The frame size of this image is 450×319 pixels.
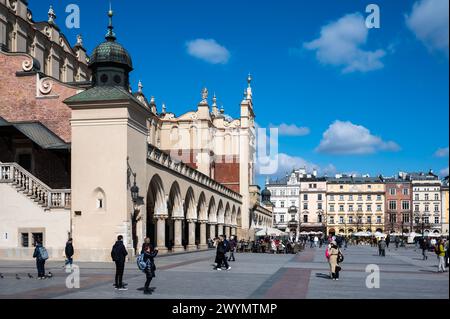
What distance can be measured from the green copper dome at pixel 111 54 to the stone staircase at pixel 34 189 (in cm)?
639

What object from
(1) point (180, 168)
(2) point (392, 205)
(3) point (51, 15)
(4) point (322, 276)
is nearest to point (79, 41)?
(3) point (51, 15)

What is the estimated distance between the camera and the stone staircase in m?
28.6

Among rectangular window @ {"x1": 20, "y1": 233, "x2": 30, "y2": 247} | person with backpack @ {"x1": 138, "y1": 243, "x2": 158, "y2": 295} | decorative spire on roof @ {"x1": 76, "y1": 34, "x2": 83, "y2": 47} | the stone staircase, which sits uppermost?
decorative spire on roof @ {"x1": 76, "y1": 34, "x2": 83, "y2": 47}

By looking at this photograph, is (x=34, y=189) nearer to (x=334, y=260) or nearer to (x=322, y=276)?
(x=322, y=276)

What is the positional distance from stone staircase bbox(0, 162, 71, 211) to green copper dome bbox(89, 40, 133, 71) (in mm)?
6390

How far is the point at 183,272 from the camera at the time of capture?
22.6 metres

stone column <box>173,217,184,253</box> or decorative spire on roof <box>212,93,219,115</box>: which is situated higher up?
decorative spire on roof <box>212,93,219,115</box>

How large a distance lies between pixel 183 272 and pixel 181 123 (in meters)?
49.9

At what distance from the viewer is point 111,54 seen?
30.3 metres

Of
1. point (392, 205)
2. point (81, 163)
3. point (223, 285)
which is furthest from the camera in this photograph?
point (392, 205)

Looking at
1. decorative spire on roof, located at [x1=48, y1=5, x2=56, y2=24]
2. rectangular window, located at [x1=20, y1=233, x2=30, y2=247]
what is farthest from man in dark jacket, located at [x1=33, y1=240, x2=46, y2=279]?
decorative spire on roof, located at [x1=48, y1=5, x2=56, y2=24]

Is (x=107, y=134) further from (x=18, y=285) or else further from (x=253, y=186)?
(x=253, y=186)

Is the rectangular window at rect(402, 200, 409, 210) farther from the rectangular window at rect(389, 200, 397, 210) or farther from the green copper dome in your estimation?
the green copper dome

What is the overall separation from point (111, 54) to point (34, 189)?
7.63 meters
